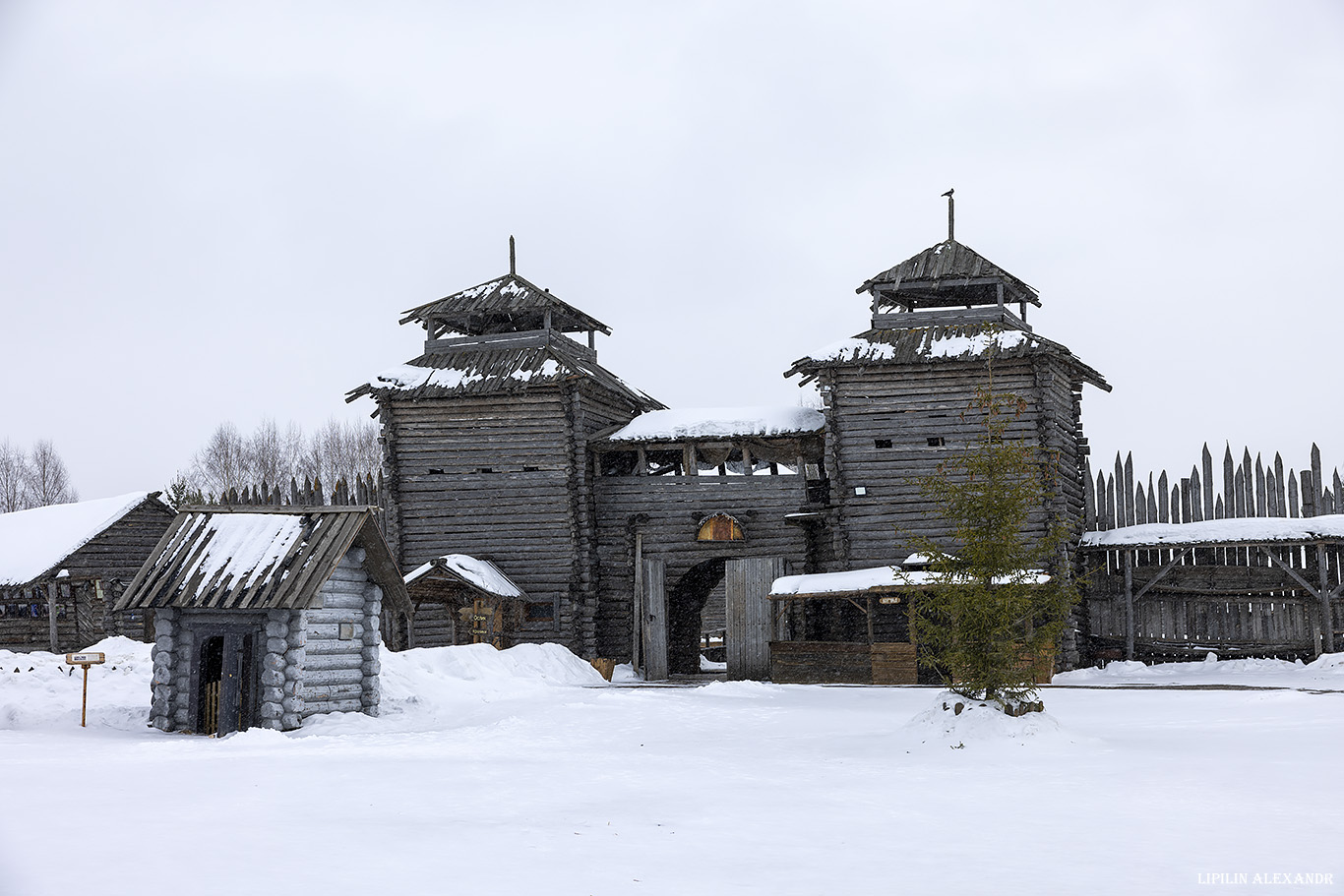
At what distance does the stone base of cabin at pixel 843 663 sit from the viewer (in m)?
23.3

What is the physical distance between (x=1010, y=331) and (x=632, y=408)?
35.2 feet

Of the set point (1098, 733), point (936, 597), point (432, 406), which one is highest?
point (432, 406)

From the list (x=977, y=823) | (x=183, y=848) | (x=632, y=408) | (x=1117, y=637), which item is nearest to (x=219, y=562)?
(x=183, y=848)

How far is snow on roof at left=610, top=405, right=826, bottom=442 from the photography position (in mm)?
27734

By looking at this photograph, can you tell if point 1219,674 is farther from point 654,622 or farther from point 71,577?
point 71,577

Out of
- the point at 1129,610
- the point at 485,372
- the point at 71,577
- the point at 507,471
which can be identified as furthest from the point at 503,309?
the point at 1129,610

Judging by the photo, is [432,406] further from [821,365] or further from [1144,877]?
[1144,877]

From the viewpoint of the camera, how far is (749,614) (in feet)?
86.9

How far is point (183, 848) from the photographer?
26.4ft

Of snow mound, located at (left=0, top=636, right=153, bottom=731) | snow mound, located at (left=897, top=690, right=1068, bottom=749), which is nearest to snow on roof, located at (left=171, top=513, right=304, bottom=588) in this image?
snow mound, located at (left=0, top=636, right=153, bottom=731)

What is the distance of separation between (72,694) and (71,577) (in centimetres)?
1611

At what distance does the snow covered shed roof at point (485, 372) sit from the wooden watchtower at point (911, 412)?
582cm

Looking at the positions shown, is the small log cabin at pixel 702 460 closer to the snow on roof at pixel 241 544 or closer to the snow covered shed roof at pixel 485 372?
the snow covered shed roof at pixel 485 372

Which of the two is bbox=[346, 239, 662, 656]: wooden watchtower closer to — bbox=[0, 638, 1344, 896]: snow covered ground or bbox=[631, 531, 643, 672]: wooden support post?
bbox=[631, 531, 643, 672]: wooden support post
